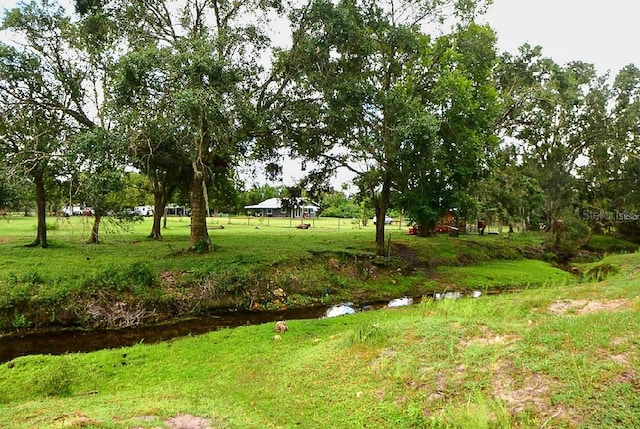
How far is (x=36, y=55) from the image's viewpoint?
647 inches

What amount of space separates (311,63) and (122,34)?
734 cm

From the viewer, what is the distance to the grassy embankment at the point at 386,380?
5.02 meters

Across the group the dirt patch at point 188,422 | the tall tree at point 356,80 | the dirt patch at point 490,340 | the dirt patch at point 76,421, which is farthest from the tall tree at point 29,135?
the dirt patch at point 490,340

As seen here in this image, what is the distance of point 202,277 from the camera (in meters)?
14.7

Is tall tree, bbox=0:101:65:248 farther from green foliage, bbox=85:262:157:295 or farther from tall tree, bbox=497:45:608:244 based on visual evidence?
tall tree, bbox=497:45:608:244

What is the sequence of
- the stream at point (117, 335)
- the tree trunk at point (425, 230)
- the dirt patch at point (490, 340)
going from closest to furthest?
the dirt patch at point (490, 340), the stream at point (117, 335), the tree trunk at point (425, 230)

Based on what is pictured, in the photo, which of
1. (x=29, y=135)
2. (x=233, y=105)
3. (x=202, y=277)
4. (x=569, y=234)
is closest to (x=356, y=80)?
(x=233, y=105)

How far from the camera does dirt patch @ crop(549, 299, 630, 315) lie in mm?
8250

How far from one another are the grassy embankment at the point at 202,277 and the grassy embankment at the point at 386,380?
12.4ft

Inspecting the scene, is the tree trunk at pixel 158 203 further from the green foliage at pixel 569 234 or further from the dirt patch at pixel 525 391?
the green foliage at pixel 569 234

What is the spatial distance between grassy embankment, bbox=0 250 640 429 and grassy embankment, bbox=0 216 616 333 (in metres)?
3.77

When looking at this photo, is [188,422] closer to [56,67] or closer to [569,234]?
[56,67]

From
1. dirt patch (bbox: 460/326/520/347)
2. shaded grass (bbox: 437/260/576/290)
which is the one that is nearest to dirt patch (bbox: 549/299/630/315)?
dirt patch (bbox: 460/326/520/347)

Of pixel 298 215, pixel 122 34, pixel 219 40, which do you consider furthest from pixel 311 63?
pixel 298 215
